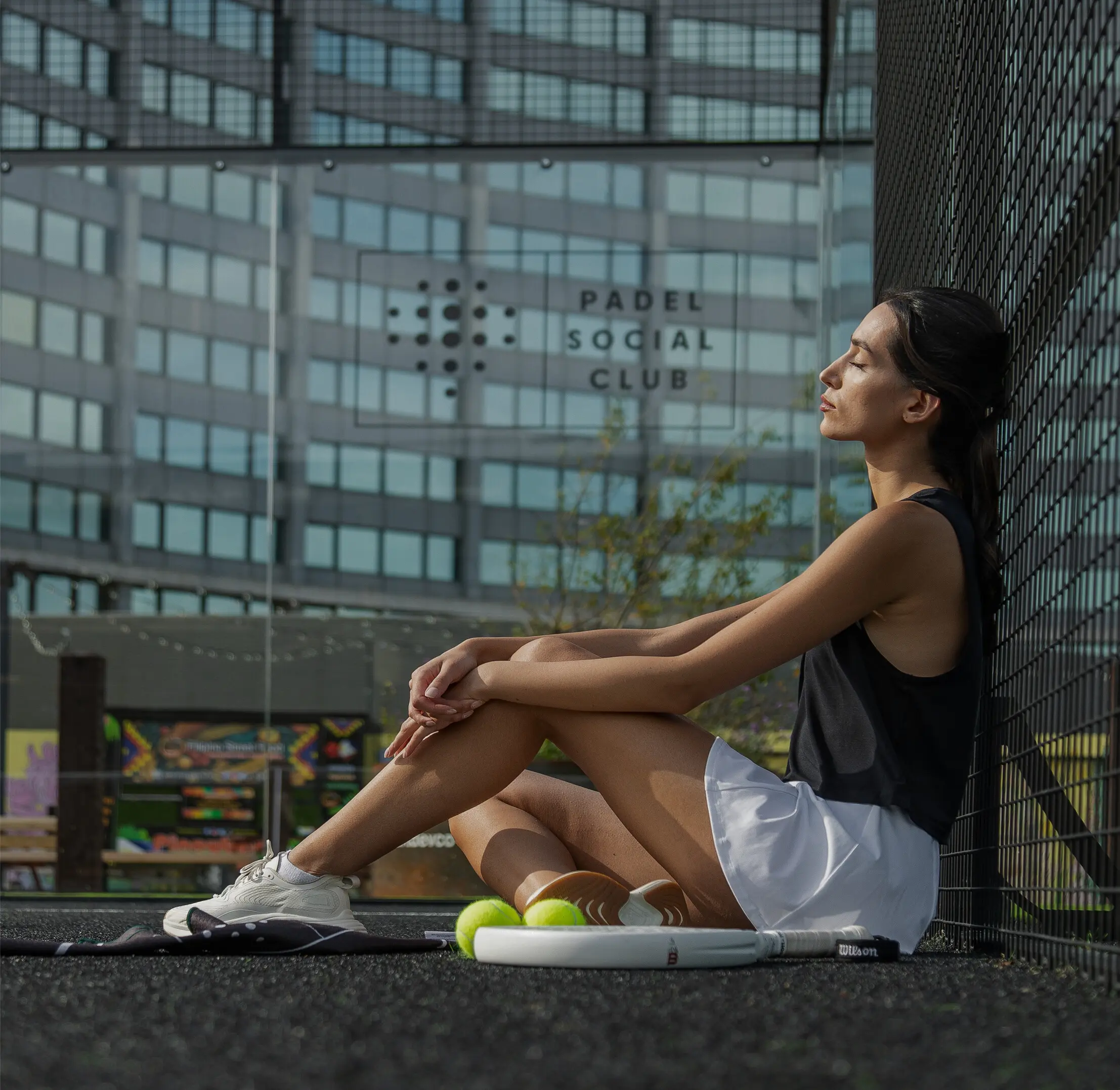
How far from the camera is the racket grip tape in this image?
74.9 inches

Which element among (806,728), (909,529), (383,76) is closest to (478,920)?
(806,728)

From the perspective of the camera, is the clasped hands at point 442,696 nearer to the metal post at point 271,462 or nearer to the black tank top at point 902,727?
the black tank top at point 902,727

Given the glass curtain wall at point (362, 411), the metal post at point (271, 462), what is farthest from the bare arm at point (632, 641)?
the metal post at point (271, 462)

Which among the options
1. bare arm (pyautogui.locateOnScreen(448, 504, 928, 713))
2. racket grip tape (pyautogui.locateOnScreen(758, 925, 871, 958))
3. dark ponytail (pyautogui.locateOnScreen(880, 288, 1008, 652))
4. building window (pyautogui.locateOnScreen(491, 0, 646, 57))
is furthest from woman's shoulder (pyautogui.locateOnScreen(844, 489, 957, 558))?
building window (pyautogui.locateOnScreen(491, 0, 646, 57))

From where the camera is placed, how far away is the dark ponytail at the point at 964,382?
7.07ft

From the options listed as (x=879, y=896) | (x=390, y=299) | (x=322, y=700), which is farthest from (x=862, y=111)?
(x=879, y=896)

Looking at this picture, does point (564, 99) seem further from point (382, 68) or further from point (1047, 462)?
point (1047, 462)

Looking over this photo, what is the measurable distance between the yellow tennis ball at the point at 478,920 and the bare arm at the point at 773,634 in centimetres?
28

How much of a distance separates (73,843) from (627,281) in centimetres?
305

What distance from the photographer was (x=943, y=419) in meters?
2.18

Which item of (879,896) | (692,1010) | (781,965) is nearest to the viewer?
(692,1010)

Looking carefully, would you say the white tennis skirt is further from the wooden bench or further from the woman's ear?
the wooden bench

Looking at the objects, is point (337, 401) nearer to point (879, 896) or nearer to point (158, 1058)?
point (879, 896)

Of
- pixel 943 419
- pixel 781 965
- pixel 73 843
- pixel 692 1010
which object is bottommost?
pixel 73 843
